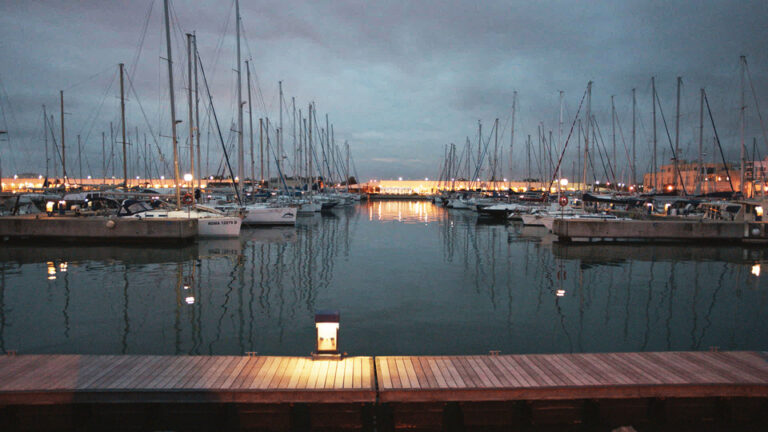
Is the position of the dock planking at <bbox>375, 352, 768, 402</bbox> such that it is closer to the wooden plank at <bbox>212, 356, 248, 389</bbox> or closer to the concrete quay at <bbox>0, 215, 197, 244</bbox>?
the wooden plank at <bbox>212, 356, 248, 389</bbox>

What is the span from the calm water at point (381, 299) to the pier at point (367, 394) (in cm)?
265

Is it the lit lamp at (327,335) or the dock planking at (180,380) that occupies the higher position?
the lit lamp at (327,335)

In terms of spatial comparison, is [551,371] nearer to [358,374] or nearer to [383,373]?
[383,373]

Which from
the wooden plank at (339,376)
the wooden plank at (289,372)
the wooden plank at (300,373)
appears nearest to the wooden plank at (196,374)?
the wooden plank at (289,372)

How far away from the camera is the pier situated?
6.66m

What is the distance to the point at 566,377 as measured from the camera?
7160 mm

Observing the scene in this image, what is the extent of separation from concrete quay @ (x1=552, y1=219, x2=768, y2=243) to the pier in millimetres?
23433

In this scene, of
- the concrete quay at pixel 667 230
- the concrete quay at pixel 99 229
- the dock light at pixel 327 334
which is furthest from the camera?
the concrete quay at pixel 667 230

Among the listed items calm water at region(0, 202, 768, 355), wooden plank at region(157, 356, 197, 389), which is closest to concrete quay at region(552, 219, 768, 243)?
calm water at region(0, 202, 768, 355)

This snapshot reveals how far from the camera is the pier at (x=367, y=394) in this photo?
6.66 metres

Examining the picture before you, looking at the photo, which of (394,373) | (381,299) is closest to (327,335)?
(394,373)

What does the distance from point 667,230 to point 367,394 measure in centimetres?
3074

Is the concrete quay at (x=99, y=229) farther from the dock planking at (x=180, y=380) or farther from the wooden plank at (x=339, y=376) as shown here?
the wooden plank at (x=339, y=376)

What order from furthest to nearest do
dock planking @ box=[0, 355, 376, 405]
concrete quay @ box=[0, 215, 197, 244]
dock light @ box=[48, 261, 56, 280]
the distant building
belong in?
the distant building
concrete quay @ box=[0, 215, 197, 244]
dock light @ box=[48, 261, 56, 280]
dock planking @ box=[0, 355, 376, 405]
